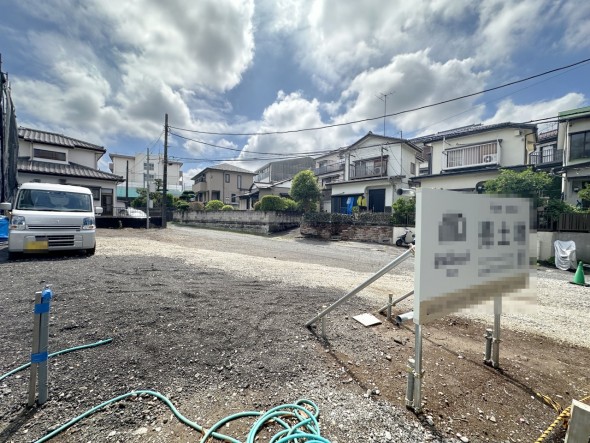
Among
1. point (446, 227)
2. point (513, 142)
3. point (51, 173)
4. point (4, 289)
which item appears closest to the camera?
point (446, 227)

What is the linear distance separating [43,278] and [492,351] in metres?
7.37

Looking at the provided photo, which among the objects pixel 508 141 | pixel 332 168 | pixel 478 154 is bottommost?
pixel 478 154

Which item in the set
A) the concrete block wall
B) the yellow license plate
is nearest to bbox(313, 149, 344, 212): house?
the concrete block wall

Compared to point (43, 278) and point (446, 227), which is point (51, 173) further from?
point (446, 227)

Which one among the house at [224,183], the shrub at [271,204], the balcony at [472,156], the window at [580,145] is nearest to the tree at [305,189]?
the shrub at [271,204]

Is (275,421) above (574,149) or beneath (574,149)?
beneath

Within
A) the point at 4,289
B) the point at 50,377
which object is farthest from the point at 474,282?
the point at 4,289

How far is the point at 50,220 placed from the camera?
657 cm

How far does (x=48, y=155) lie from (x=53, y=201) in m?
18.4

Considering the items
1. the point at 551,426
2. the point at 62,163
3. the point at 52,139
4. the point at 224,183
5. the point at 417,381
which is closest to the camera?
the point at 551,426

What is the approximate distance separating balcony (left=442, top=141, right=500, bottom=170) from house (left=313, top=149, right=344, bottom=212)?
30.0ft

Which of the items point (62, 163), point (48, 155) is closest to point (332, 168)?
point (62, 163)

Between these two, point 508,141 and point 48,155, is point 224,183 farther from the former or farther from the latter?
point 508,141

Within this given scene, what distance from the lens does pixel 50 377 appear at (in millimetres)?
2264
